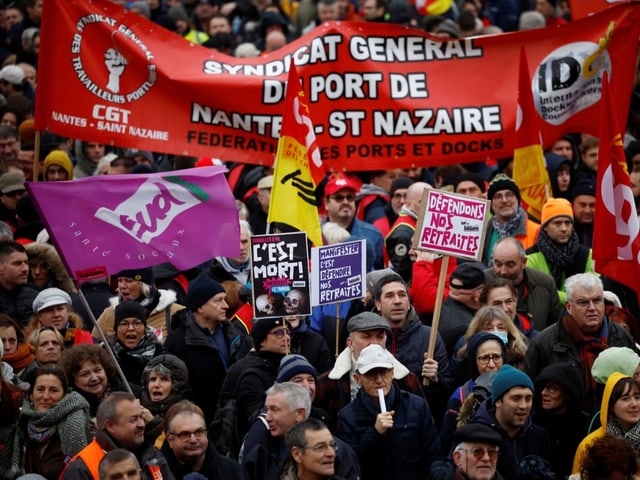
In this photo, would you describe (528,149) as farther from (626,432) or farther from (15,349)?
(15,349)

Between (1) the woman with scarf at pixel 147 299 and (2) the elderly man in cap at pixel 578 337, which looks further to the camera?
(1) the woman with scarf at pixel 147 299

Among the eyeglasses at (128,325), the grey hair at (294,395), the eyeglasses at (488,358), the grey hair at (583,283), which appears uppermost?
the grey hair at (583,283)

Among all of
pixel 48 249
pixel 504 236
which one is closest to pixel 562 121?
pixel 504 236

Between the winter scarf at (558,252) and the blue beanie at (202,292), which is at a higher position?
the winter scarf at (558,252)

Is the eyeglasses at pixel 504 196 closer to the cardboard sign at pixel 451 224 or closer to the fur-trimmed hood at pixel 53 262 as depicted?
the cardboard sign at pixel 451 224

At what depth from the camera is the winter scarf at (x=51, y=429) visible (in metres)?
10.6

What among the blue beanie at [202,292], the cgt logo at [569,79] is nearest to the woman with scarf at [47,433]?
the blue beanie at [202,292]

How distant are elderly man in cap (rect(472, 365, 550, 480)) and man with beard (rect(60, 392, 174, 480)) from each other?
2.00 meters

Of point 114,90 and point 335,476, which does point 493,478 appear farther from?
point 114,90

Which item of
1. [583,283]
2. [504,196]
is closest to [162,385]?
[583,283]

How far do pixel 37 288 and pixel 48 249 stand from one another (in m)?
0.45

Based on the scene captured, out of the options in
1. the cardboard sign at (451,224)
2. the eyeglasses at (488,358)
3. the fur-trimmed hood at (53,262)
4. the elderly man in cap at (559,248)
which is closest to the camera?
the eyeglasses at (488,358)

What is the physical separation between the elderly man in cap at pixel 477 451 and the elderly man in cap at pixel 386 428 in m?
0.48

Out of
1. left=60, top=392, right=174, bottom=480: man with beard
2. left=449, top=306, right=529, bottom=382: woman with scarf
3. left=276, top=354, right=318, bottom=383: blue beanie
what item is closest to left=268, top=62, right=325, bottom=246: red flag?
left=449, top=306, right=529, bottom=382: woman with scarf
